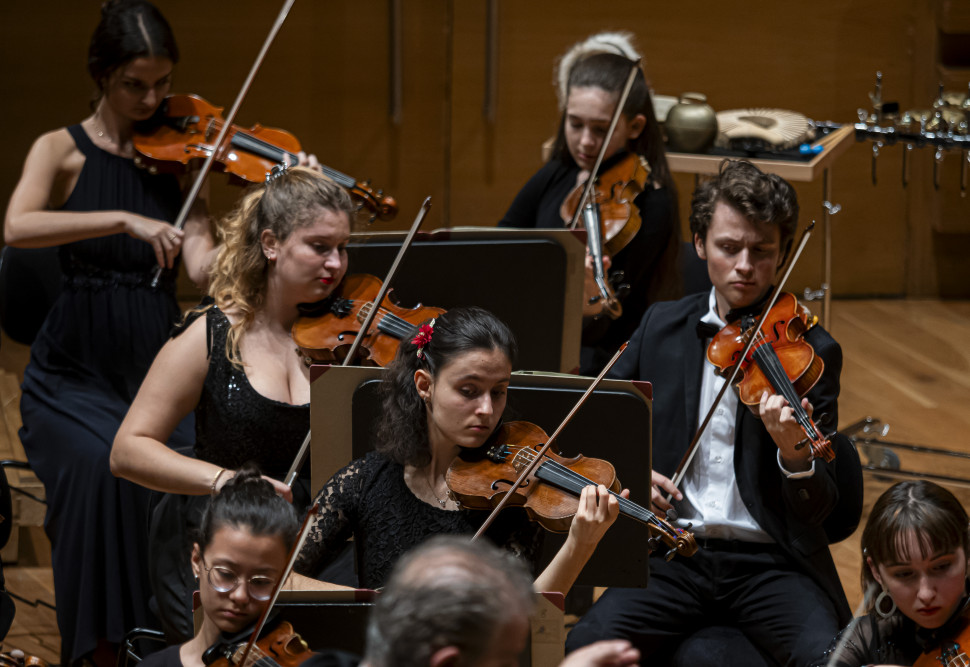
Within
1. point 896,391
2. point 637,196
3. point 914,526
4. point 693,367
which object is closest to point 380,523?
point 693,367

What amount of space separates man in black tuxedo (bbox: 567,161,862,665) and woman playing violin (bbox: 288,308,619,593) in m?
0.33

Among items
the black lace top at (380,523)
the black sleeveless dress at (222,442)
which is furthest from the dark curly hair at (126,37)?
the black lace top at (380,523)

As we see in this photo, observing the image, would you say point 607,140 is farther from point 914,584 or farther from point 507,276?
point 914,584

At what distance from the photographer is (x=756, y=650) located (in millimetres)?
1865

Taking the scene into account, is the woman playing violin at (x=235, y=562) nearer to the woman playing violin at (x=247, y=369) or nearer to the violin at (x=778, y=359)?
the woman playing violin at (x=247, y=369)

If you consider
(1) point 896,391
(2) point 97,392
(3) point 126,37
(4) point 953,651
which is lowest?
(1) point 896,391

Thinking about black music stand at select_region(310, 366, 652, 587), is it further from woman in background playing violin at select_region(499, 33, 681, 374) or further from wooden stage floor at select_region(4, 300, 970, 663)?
wooden stage floor at select_region(4, 300, 970, 663)

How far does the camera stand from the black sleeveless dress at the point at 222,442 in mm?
2002

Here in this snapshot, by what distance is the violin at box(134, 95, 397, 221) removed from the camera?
2510mm

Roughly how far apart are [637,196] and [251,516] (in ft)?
4.38

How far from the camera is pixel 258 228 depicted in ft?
6.77

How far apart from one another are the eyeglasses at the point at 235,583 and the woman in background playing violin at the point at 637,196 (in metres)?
1.17

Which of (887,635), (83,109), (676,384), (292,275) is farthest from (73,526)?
(83,109)

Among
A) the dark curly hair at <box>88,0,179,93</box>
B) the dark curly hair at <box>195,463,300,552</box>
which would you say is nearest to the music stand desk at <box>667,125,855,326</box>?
the dark curly hair at <box>88,0,179,93</box>
